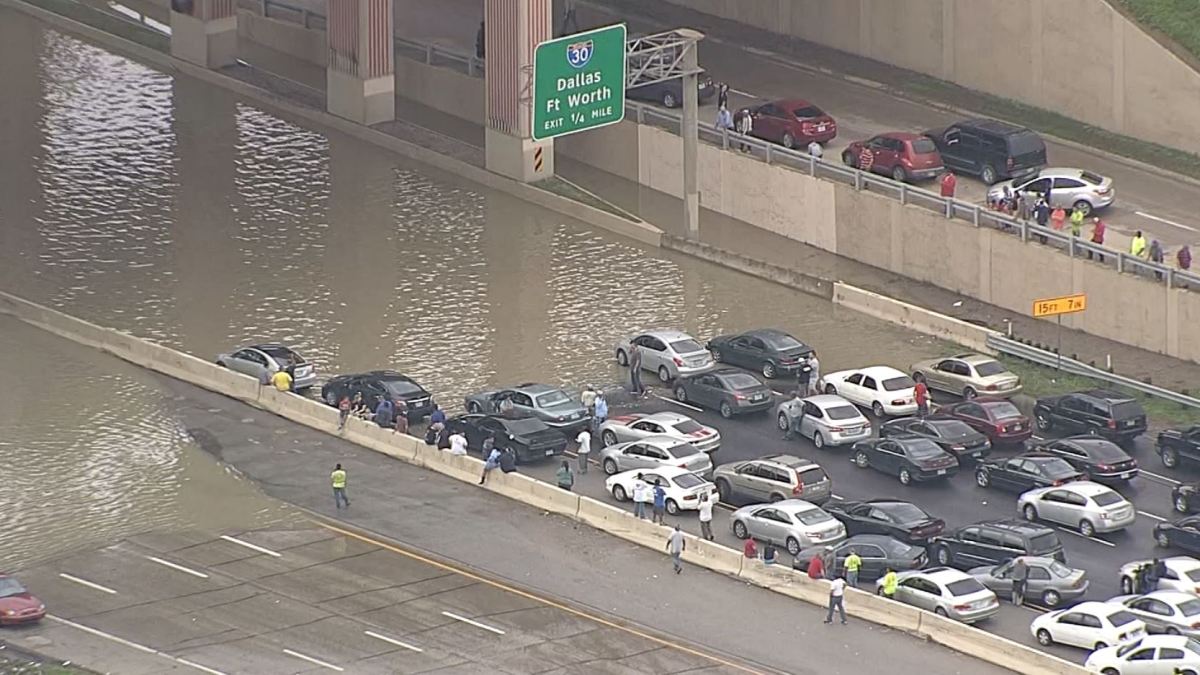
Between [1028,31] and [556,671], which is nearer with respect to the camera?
[556,671]

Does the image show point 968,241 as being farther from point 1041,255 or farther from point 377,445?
point 377,445

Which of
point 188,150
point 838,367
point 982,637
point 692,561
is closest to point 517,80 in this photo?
point 188,150

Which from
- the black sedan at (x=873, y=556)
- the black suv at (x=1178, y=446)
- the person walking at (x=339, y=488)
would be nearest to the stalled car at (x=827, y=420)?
the black suv at (x=1178, y=446)

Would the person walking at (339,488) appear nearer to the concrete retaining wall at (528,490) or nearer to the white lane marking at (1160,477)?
the concrete retaining wall at (528,490)

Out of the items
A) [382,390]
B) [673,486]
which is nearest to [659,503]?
[673,486]

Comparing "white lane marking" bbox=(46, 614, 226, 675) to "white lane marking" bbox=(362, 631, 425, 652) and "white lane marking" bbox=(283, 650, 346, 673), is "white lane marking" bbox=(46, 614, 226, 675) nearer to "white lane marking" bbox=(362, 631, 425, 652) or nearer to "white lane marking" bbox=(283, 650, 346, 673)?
"white lane marking" bbox=(283, 650, 346, 673)

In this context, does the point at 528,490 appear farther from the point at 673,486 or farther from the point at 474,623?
the point at 474,623
